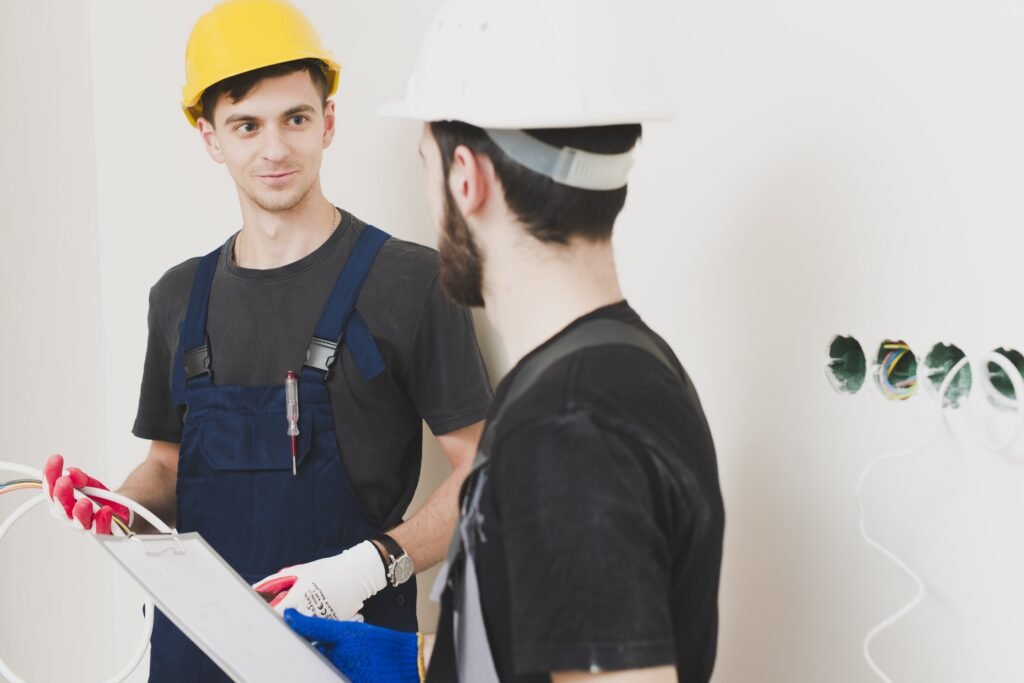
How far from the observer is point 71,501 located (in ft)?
4.90

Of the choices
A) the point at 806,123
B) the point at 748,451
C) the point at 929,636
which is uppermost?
the point at 806,123

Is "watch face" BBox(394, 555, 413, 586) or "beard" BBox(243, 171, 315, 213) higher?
"beard" BBox(243, 171, 315, 213)

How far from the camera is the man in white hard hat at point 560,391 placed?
2.66 feet

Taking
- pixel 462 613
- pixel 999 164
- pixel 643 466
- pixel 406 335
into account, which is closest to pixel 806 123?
pixel 999 164

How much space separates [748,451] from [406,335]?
2.15 ft

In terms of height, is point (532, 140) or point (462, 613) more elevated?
point (532, 140)

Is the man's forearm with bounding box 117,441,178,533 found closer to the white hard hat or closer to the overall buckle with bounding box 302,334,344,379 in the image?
the overall buckle with bounding box 302,334,344,379

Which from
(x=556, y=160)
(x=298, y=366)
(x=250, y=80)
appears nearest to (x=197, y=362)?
(x=298, y=366)

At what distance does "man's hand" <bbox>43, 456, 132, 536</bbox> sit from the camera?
4.82 feet

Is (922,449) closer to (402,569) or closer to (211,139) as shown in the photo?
(402,569)

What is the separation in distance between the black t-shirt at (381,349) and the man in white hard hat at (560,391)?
2.18 ft

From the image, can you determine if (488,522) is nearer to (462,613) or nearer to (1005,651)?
(462,613)

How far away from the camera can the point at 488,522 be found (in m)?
0.93

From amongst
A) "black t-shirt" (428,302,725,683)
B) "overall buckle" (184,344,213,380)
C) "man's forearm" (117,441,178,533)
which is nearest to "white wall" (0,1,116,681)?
"man's forearm" (117,441,178,533)
